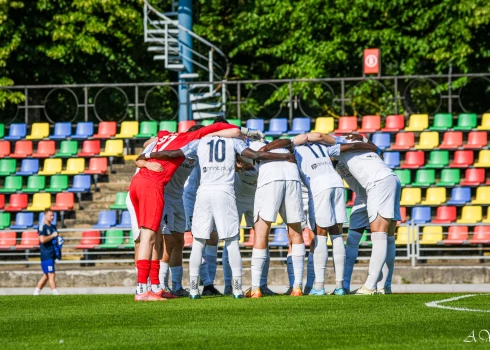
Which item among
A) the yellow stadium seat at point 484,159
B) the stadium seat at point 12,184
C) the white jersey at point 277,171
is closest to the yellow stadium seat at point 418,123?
the yellow stadium seat at point 484,159

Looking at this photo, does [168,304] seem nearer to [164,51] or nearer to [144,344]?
[144,344]

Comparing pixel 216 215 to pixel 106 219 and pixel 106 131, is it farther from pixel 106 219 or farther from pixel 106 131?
pixel 106 131

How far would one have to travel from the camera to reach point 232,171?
554 inches

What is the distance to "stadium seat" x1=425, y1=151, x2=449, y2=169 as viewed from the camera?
87.5 ft

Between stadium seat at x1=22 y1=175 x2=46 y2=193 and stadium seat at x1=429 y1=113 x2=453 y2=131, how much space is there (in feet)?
31.2

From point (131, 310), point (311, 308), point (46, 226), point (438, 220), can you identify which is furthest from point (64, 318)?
point (438, 220)

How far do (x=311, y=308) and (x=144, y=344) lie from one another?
332 cm

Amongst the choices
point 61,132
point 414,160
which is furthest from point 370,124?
point 61,132

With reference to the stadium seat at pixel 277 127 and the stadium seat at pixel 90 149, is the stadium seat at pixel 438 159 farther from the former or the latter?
the stadium seat at pixel 90 149

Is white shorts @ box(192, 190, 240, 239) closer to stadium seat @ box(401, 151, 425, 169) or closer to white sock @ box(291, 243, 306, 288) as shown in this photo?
white sock @ box(291, 243, 306, 288)

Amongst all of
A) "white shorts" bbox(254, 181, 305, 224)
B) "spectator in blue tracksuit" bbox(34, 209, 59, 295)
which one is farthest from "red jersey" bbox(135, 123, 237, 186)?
"spectator in blue tracksuit" bbox(34, 209, 59, 295)

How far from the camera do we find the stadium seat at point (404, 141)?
89.1 ft

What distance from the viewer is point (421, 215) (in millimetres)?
25359

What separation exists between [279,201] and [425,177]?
12.7 m
